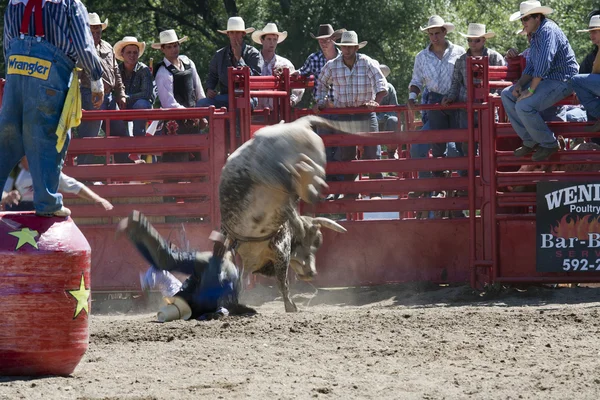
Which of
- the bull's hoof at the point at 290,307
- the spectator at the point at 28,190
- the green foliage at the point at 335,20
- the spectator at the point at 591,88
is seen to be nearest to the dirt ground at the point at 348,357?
the bull's hoof at the point at 290,307

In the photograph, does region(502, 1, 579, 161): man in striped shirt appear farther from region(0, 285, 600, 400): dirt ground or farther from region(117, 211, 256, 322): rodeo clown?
region(117, 211, 256, 322): rodeo clown

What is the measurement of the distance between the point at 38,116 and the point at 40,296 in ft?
3.37

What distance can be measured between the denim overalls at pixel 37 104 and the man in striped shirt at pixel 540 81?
16.1ft

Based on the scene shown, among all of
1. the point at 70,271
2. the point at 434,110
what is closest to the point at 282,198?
the point at 70,271

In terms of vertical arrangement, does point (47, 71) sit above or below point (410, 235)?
above

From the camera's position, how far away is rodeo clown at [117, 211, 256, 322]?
8.10 metres

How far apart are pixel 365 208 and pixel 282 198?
104 inches

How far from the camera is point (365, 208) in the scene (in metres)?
10.3

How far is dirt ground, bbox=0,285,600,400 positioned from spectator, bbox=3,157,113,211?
105 centimetres

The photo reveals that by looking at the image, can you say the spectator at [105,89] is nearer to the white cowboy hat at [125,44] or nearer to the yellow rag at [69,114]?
the white cowboy hat at [125,44]

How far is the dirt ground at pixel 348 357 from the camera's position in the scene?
530 cm

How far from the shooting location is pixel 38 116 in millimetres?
5668

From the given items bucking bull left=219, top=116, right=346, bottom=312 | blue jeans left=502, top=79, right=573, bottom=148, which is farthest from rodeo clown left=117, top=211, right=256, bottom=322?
blue jeans left=502, top=79, right=573, bottom=148

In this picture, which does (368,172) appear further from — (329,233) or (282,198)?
(282,198)
